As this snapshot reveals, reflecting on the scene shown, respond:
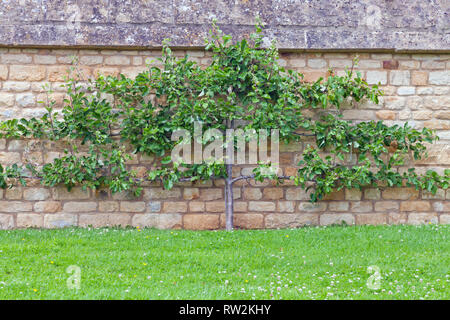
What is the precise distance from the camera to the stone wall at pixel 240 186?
6145 mm

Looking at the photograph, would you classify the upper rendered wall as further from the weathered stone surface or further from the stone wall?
the weathered stone surface

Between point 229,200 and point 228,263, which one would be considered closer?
point 228,263

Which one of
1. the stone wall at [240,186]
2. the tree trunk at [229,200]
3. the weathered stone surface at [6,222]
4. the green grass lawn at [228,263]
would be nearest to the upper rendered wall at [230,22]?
the stone wall at [240,186]

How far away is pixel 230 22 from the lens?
6164 millimetres

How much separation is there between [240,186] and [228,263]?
1.94m

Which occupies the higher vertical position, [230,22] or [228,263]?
[230,22]

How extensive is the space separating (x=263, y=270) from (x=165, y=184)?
6.97 ft

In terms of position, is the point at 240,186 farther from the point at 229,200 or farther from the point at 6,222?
the point at 6,222

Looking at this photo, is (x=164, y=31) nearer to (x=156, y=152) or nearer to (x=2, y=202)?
(x=156, y=152)

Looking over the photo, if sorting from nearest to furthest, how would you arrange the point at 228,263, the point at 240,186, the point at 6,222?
1. the point at 228,263
2. the point at 6,222
3. the point at 240,186

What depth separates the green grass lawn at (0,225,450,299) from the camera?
12.1ft

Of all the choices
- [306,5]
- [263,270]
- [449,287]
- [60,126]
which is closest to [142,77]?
[60,126]

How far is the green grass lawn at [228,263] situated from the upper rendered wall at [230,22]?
2273mm

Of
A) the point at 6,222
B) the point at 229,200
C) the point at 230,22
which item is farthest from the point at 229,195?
the point at 6,222
